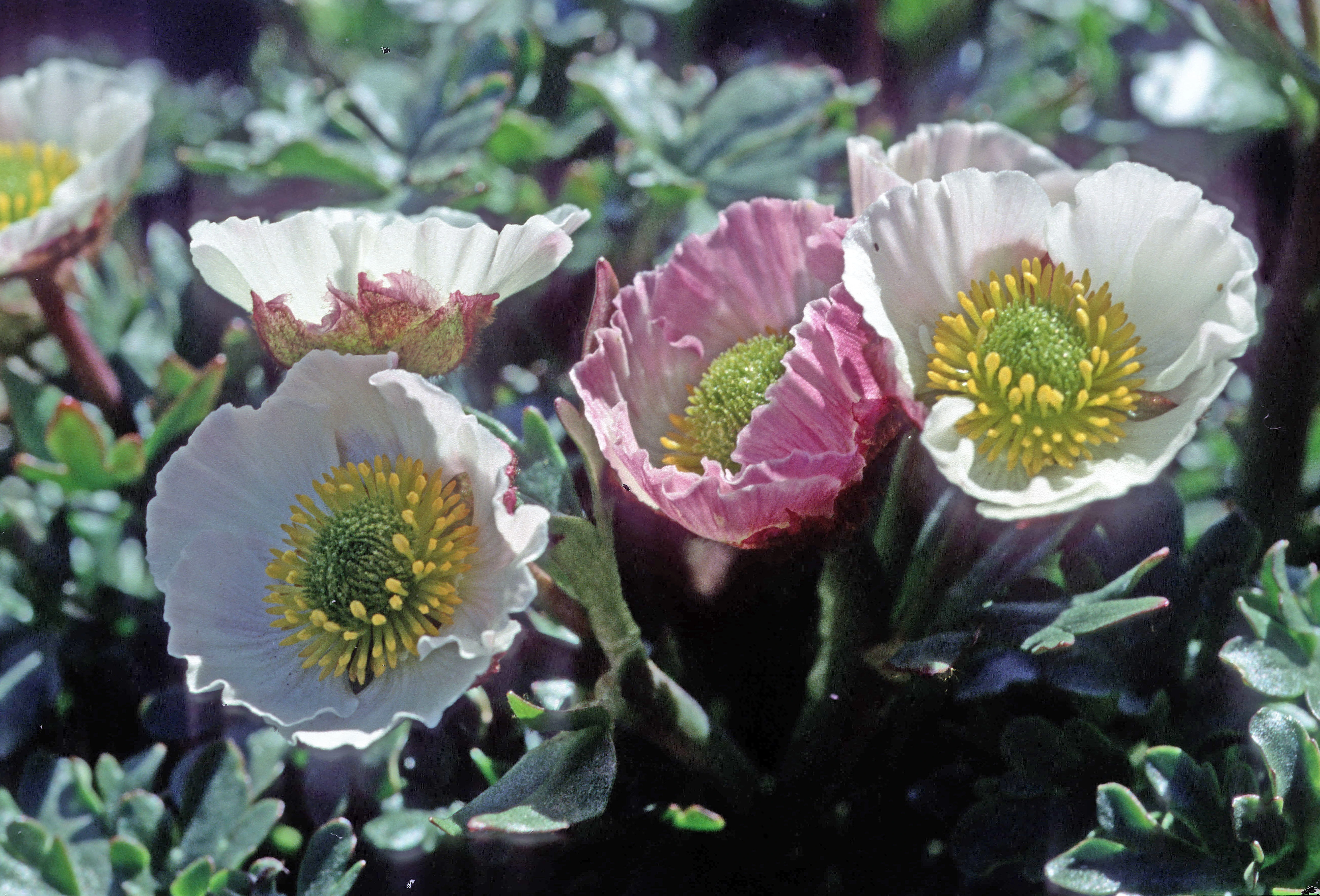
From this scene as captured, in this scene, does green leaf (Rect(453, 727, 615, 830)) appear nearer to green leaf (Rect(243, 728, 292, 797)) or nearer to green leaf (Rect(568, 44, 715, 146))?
green leaf (Rect(243, 728, 292, 797))

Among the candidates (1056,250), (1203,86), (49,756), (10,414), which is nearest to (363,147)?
(10,414)

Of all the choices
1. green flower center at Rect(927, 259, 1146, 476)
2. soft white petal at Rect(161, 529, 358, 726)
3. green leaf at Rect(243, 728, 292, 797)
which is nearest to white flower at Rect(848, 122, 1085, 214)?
green flower center at Rect(927, 259, 1146, 476)

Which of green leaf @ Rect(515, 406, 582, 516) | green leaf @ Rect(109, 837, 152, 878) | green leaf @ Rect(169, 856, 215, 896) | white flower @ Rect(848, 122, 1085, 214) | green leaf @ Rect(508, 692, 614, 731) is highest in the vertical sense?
white flower @ Rect(848, 122, 1085, 214)

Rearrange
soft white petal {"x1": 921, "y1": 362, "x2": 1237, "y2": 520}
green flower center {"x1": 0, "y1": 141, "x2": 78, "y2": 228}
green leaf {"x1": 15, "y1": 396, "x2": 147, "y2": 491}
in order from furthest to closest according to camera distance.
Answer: green flower center {"x1": 0, "y1": 141, "x2": 78, "y2": 228}, green leaf {"x1": 15, "y1": 396, "x2": 147, "y2": 491}, soft white petal {"x1": 921, "y1": 362, "x2": 1237, "y2": 520}

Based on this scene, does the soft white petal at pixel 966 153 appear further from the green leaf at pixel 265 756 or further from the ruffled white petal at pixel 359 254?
the green leaf at pixel 265 756

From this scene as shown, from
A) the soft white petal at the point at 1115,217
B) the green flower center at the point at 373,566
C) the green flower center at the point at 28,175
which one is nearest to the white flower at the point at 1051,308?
the soft white petal at the point at 1115,217

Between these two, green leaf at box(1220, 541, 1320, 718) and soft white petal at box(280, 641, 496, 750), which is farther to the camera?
green leaf at box(1220, 541, 1320, 718)
